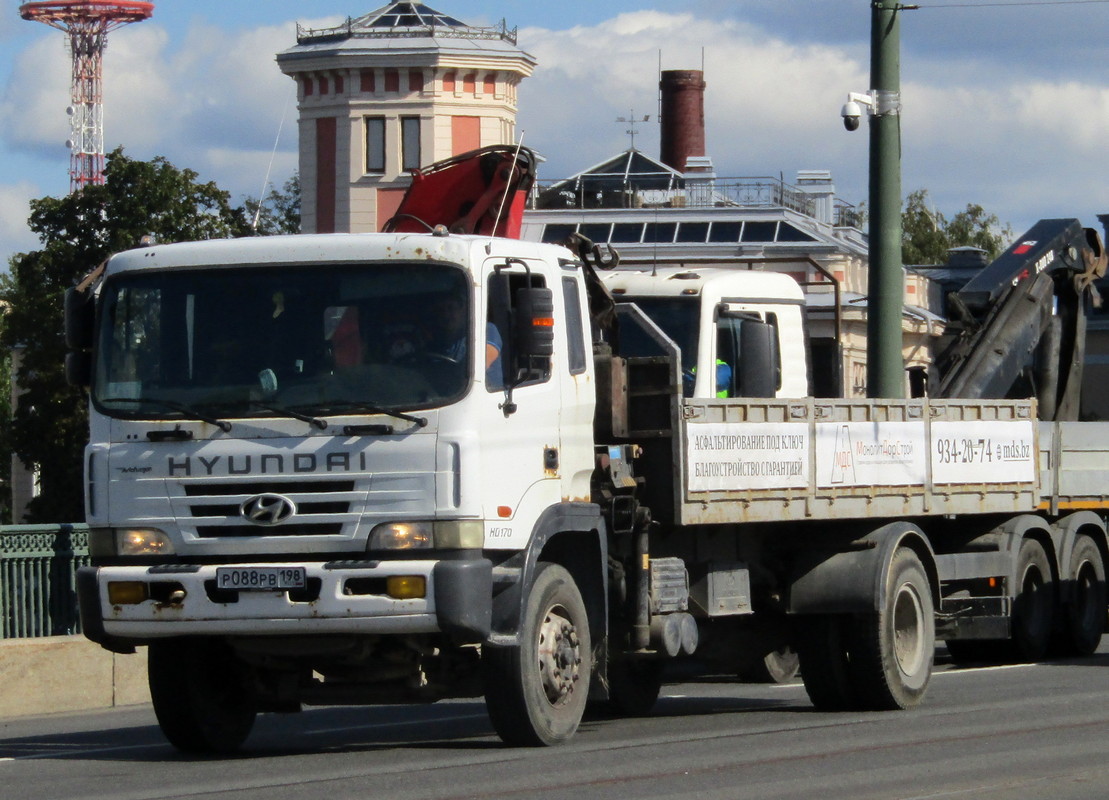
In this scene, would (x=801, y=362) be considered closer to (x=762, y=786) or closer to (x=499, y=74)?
(x=762, y=786)

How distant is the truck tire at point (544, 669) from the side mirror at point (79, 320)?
2.76m

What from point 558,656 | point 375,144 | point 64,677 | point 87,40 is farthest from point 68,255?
point 87,40

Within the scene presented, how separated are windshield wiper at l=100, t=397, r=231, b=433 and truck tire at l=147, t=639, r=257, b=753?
4.65 feet

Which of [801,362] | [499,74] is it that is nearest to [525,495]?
[801,362]

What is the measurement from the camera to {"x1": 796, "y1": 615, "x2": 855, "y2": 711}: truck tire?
13977 millimetres

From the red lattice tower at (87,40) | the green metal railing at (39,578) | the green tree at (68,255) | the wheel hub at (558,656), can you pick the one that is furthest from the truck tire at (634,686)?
the red lattice tower at (87,40)

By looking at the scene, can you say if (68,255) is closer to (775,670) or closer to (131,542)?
(775,670)

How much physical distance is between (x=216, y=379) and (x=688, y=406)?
2979mm

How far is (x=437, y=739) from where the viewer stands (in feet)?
41.6

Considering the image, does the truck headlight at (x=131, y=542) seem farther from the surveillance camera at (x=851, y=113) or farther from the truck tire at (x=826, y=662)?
the surveillance camera at (x=851, y=113)

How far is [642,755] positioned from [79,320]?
12.7ft

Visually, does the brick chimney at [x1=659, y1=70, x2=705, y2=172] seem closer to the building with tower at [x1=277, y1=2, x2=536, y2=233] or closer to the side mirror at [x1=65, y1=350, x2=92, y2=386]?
the building with tower at [x1=277, y1=2, x2=536, y2=233]

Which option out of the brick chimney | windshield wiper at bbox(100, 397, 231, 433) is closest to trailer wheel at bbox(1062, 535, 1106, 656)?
windshield wiper at bbox(100, 397, 231, 433)

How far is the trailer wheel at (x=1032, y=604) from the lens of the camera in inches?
698
